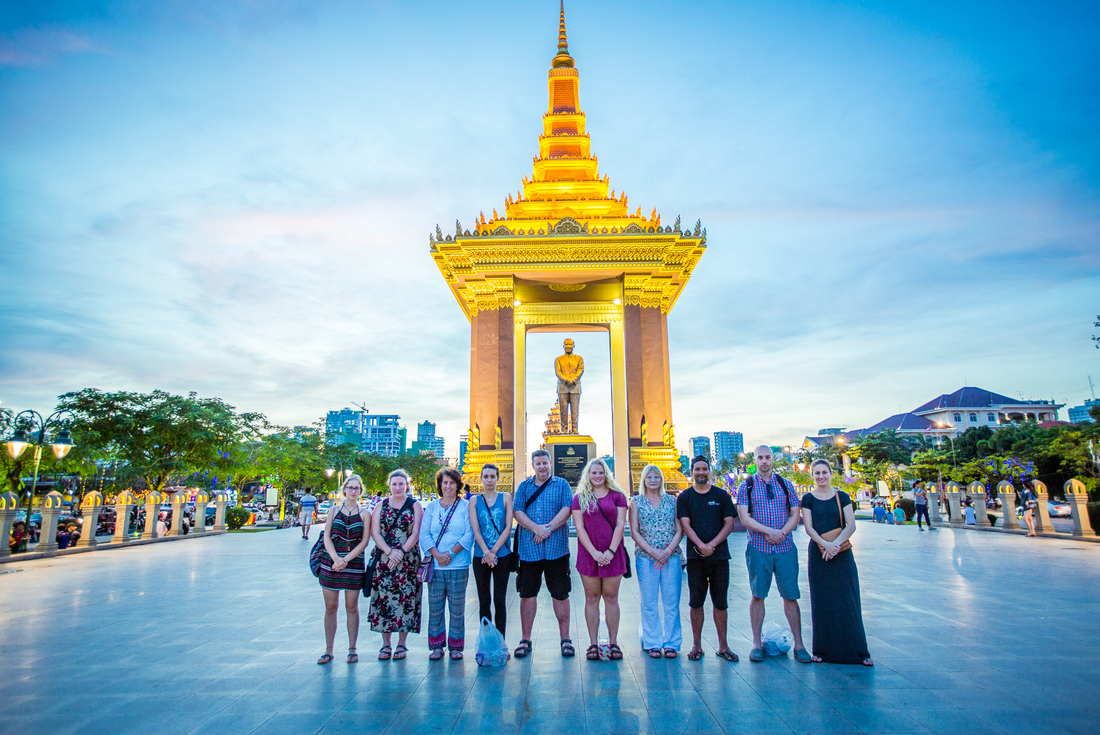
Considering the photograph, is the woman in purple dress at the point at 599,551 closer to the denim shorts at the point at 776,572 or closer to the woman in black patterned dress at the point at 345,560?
the denim shorts at the point at 776,572

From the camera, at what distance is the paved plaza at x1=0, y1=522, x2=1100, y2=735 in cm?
407

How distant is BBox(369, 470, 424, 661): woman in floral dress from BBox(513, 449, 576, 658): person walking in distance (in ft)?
A: 3.35

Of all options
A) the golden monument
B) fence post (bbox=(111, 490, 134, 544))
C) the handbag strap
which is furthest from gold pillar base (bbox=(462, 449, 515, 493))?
the handbag strap

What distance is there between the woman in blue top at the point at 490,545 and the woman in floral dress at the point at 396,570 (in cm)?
58

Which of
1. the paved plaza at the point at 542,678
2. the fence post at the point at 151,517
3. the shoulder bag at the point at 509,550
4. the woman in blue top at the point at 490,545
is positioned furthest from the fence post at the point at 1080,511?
the fence post at the point at 151,517

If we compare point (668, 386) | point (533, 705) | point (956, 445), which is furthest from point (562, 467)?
point (956, 445)

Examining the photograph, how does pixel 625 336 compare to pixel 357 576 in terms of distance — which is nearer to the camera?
→ pixel 357 576

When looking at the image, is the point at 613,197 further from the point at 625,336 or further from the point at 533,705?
the point at 533,705

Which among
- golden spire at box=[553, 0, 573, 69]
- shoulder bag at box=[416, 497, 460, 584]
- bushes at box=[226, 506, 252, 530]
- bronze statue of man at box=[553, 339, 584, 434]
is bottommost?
bushes at box=[226, 506, 252, 530]

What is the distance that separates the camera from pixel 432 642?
5.58 meters

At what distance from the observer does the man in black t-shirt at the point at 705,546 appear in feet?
17.8

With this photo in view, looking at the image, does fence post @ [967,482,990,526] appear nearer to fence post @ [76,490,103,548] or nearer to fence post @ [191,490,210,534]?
fence post @ [76,490,103,548]

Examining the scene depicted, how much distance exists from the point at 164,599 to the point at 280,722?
635 cm

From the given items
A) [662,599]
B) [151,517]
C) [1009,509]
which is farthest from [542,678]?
[1009,509]
